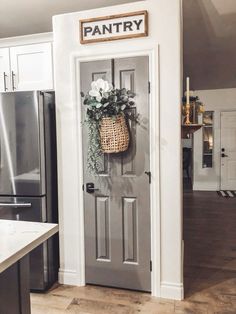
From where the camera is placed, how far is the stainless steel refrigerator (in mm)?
2521

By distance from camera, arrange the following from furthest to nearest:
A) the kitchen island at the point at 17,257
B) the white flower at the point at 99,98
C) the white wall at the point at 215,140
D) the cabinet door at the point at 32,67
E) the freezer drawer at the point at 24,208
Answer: the white wall at the point at 215,140
the cabinet door at the point at 32,67
the freezer drawer at the point at 24,208
the white flower at the point at 99,98
the kitchen island at the point at 17,257

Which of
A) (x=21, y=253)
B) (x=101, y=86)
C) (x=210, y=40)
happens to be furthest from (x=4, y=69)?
(x=210, y=40)

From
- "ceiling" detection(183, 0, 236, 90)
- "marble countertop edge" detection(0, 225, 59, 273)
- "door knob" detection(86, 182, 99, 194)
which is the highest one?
"ceiling" detection(183, 0, 236, 90)

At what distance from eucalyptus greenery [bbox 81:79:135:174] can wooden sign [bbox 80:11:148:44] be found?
0.45 metres

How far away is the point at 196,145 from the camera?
24.6 ft

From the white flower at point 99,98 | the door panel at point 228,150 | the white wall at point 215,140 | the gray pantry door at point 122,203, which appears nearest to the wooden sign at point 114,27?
the gray pantry door at point 122,203

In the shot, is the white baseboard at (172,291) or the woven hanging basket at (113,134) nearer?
the woven hanging basket at (113,134)

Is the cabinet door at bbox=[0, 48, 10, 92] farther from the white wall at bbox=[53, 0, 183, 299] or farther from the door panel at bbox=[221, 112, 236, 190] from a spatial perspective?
the door panel at bbox=[221, 112, 236, 190]

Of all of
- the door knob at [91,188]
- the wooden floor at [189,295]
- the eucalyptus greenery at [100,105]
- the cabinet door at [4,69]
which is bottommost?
the wooden floor at [189,295]

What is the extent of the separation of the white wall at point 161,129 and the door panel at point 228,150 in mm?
5388

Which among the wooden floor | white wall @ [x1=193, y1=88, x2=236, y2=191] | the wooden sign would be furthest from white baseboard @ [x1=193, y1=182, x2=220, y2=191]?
the wooden sign

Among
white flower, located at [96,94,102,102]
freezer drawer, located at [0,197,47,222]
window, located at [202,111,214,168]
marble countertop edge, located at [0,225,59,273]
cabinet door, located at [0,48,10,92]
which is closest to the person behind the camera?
marble countertop edge, located at [0,225,59,273]

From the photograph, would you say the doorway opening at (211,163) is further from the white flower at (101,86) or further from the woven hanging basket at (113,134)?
the woven hanging basket at (113,134)

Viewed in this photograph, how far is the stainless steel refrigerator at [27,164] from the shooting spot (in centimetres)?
252
